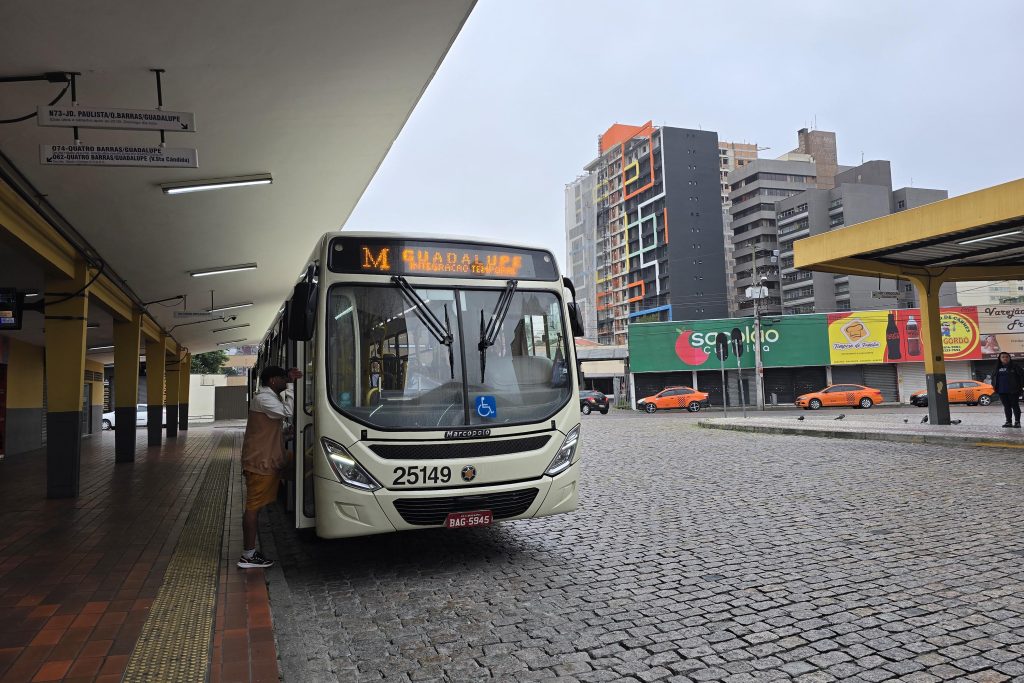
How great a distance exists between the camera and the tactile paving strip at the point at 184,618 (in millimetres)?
3678

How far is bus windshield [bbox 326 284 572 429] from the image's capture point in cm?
561

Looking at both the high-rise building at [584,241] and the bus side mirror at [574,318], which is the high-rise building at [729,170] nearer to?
the high-rise building at [584,241]

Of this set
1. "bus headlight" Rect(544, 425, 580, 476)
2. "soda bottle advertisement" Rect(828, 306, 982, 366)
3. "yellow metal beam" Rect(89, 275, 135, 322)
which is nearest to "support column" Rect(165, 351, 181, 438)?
"yellow metal beam" Rect(89, 275, 135, 322)

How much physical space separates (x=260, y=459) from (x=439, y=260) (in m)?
2.29

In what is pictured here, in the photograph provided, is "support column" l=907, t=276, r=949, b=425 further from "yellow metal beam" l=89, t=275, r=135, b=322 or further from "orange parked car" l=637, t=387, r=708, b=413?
"orange parked car" l=637, t=387, r=708, b=413

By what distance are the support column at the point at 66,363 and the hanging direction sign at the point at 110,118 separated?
6085 mm

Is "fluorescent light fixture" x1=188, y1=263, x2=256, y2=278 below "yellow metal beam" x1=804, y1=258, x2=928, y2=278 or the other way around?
the other way around

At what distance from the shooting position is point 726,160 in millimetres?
114625

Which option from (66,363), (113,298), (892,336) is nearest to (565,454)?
(66,363)

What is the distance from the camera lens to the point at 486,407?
5.80 m

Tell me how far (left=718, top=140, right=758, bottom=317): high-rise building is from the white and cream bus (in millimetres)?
A: 93465

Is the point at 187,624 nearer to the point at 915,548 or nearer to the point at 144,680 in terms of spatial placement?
the point at 144,680

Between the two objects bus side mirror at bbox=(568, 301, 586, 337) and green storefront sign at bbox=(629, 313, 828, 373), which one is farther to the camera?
green storefront sign at bbox=(629, 313, 828, 373)

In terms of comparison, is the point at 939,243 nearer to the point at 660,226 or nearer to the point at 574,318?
the point at 574,318
